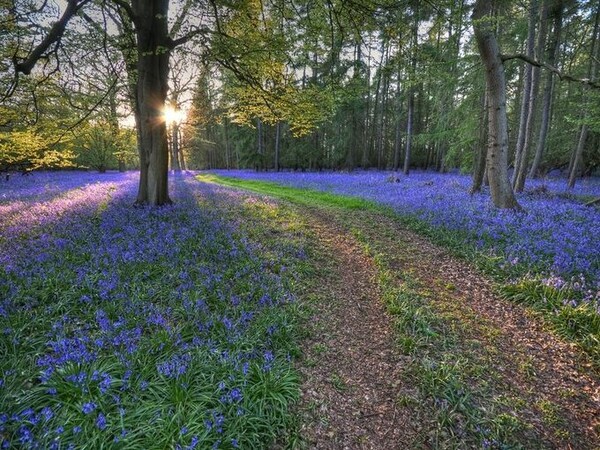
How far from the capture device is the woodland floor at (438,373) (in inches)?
129

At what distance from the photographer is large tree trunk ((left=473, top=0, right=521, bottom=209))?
964 centimetres

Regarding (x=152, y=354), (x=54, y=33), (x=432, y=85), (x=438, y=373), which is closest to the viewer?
(x=152, y=354)

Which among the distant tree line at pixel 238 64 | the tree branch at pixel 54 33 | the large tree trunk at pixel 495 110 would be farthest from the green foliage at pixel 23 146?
the large tree trunk at pixel 495 110

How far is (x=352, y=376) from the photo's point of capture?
4051 millimetres

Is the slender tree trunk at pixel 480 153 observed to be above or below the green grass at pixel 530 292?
above

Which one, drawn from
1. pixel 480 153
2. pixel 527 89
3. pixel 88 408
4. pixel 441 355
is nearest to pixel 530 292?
pixel 441 355

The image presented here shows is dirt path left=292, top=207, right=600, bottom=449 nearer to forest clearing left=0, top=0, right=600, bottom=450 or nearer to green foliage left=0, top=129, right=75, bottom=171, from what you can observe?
forest clearing left=0, top=0, right=600, bottom=450

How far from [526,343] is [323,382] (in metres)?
3.30

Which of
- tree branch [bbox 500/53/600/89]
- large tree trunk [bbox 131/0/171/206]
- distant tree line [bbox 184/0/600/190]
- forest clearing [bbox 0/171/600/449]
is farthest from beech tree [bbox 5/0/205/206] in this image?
tree branch [bbox 500/53/600/89]

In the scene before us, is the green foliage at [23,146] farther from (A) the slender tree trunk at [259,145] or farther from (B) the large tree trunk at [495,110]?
(A) the slender tree trunk at [259,145]

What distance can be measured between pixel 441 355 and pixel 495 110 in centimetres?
949

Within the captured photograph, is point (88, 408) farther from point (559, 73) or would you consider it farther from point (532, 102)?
point (532, 102)

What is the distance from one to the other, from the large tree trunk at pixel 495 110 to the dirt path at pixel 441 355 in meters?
5.55

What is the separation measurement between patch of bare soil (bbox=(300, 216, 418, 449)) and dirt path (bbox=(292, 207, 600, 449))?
0.04 ft
